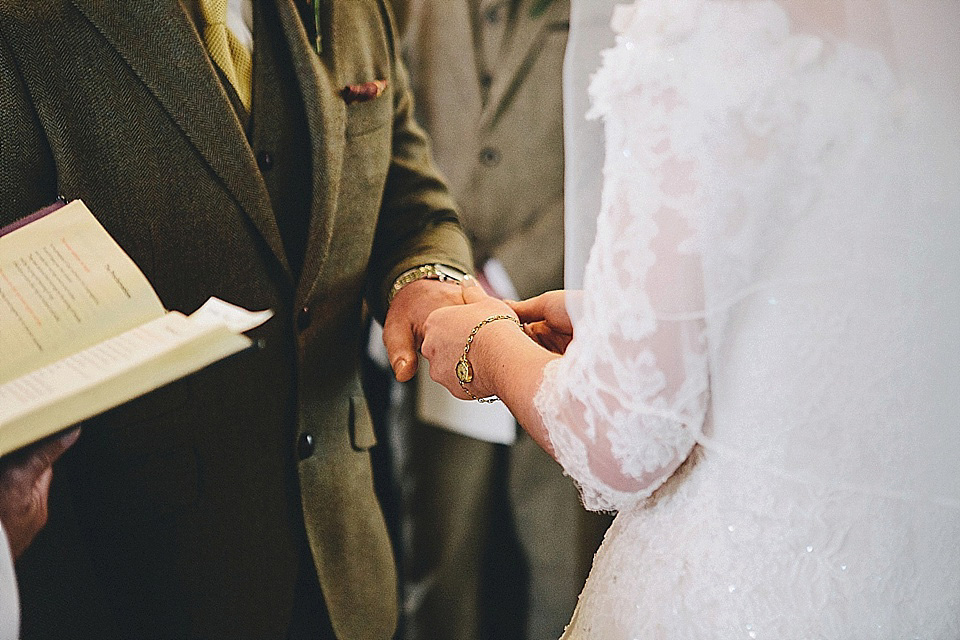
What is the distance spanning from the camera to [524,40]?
5.90 ft

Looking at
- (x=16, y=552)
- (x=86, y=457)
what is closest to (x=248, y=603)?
(x=86, y=457)

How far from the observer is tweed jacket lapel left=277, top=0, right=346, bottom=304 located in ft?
3.84

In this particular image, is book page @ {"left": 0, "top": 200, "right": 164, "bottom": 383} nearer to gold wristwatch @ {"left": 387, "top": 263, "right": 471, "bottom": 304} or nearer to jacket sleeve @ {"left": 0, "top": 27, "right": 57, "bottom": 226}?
jacket sleeve @ {"left": 0, "top": 27, "right": 57, "bottom": 226}

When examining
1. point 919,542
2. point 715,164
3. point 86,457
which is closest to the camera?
point 715,164

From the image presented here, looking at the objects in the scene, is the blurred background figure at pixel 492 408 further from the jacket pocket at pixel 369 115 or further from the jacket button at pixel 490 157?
the jacket pocket at pixel 369 115

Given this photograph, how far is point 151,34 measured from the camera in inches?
39.5

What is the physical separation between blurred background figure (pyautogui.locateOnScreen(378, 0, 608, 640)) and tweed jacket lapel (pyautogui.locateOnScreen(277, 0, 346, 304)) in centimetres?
71

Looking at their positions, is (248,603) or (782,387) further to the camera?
(248,603)

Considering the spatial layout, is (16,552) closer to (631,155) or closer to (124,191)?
(124,191)

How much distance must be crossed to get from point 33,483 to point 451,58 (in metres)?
1.37

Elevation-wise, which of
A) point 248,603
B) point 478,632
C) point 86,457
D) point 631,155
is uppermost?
point 631,155

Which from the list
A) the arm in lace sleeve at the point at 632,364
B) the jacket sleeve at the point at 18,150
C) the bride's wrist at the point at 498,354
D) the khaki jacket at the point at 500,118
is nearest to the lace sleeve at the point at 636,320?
the arm in lace sleeve at the point at 632,364

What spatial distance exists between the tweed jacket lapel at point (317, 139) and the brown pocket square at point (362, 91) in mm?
46

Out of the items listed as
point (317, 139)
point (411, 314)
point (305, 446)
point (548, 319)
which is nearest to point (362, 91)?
point (317, 139)
